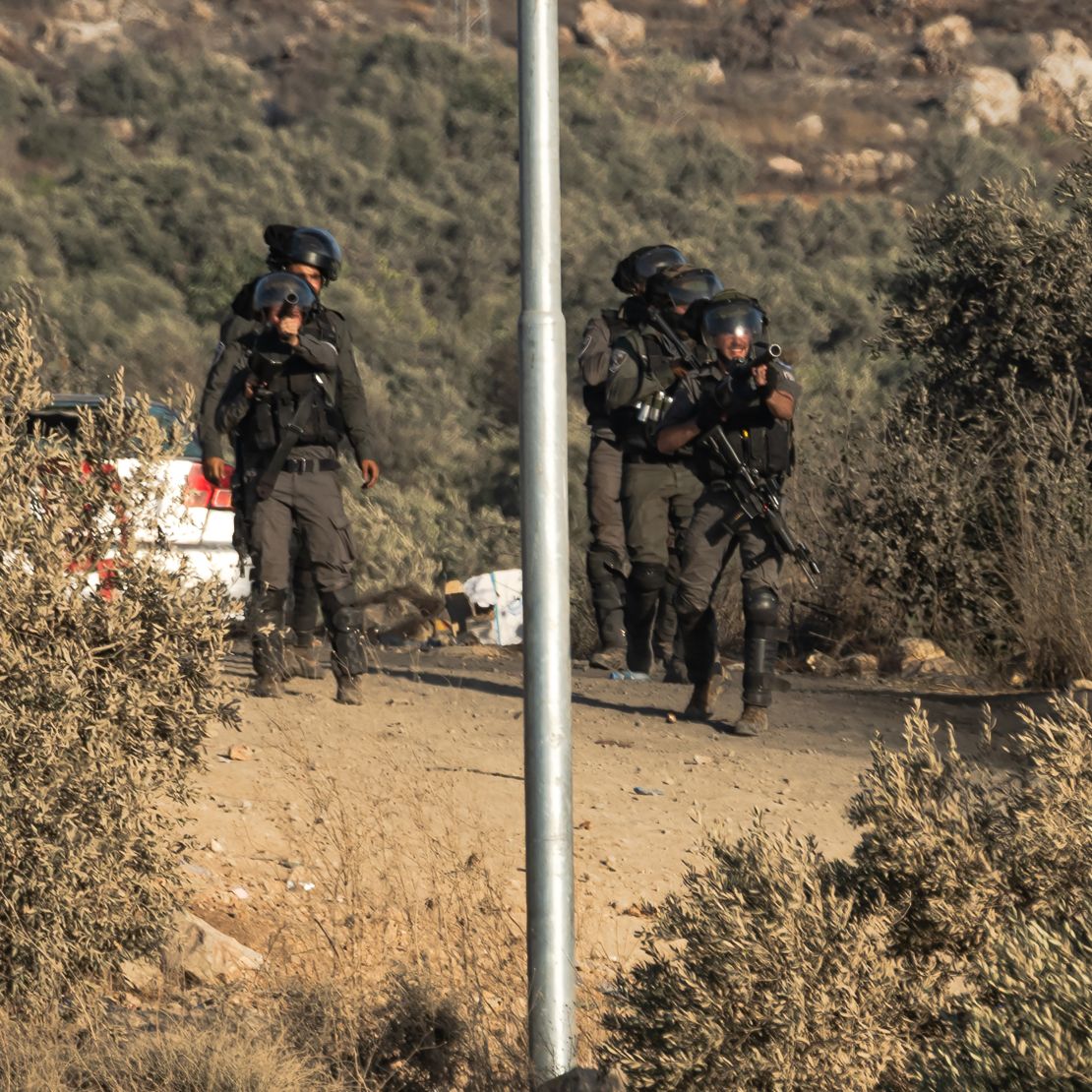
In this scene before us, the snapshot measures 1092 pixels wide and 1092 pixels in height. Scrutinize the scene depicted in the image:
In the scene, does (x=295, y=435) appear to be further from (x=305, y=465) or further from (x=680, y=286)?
(x=680, y=286)

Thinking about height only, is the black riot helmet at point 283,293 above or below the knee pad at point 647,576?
above

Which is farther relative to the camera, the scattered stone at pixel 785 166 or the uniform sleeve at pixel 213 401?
the scattered stone at pixel 785 166

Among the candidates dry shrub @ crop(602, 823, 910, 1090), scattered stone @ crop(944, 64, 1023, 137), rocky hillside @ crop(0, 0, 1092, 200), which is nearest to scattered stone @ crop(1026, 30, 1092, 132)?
rocky hillside @ crop(0, 0, 1092, 200)

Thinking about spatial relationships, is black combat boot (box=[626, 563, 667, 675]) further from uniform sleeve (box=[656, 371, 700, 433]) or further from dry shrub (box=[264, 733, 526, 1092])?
dry shrub (box=[264, 733, 526, 1092])

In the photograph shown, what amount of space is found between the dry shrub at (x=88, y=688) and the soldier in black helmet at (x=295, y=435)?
2.60 m

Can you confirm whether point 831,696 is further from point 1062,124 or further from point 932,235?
point 1062,124

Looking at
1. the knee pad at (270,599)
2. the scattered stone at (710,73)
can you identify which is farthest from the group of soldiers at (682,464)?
the scattered stone at (710,73)

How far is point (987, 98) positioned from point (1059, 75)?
8.92 feet

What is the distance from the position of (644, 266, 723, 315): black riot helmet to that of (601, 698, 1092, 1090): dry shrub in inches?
208

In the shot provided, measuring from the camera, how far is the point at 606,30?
5397 cm

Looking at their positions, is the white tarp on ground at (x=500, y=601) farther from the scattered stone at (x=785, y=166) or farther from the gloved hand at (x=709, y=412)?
the scattered stone at (x=785, y=166)

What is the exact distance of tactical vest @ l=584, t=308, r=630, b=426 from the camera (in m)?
10.1

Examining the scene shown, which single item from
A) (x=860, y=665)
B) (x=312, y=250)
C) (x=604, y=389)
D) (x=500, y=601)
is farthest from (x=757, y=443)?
(x=500, y=601)

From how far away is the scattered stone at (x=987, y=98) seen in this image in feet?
163
